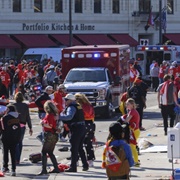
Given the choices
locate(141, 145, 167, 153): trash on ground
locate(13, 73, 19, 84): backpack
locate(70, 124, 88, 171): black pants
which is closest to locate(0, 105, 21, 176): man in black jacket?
locate(70, 124, 88, 171): black pants

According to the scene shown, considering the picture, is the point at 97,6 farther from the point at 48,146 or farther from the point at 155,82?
the point at 48,146

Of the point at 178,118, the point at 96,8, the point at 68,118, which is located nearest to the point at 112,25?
the point at 96,8

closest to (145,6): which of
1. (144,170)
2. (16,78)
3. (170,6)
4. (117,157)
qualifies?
(170,6)

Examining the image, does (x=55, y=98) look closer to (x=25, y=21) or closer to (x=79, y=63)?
(x=79, y=63)

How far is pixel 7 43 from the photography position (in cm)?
5869

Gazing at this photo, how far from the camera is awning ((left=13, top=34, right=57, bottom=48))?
6019 centimetres

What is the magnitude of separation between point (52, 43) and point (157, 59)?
50.1 feet

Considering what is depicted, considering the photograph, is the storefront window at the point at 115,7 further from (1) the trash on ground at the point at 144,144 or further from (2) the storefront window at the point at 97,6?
(1) the trash on ground at the point at 144,144

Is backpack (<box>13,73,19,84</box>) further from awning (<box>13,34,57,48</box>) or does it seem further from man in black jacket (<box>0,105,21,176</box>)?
awning (<box>13,34,57,48</box>)

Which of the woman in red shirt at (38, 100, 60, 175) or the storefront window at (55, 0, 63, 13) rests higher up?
the storefront window at (55, 0, 63, 13)

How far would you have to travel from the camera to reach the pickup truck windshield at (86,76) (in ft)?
91.6

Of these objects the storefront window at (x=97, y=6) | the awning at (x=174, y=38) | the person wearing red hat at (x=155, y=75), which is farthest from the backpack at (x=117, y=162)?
the awning at (x=174, y=38)

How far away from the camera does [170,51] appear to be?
1898 inches

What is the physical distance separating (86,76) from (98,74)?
44cm
